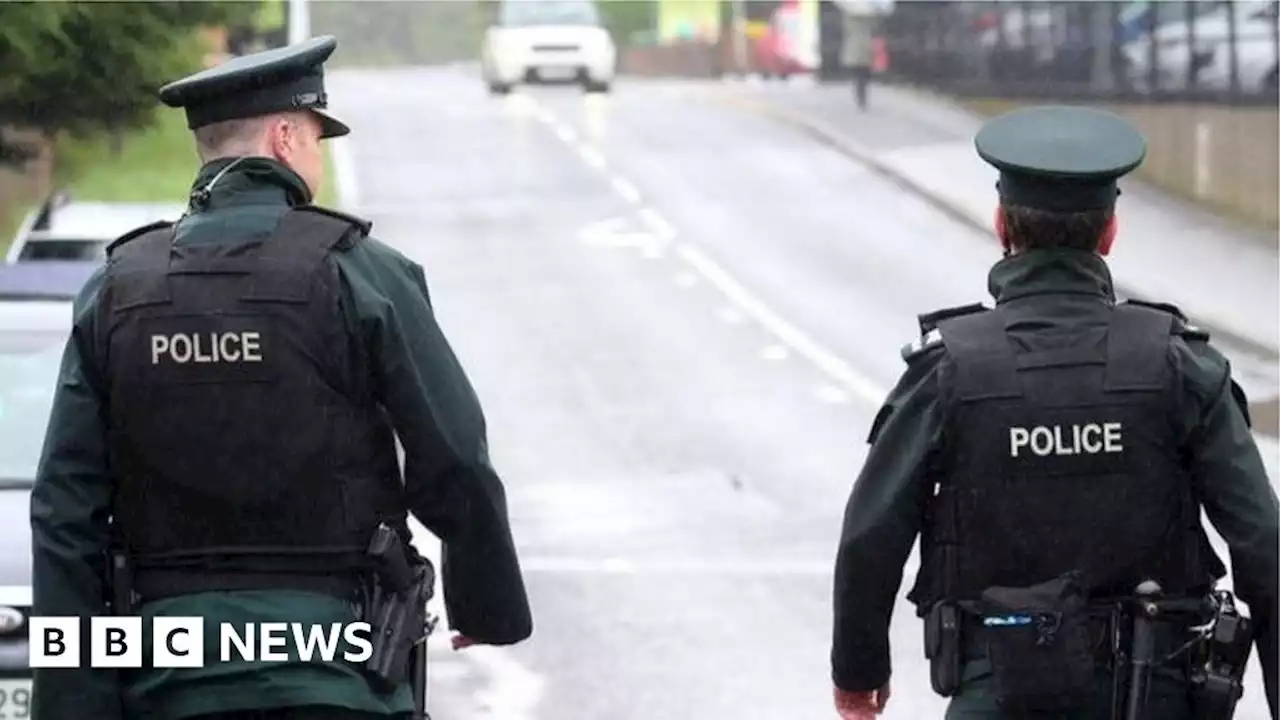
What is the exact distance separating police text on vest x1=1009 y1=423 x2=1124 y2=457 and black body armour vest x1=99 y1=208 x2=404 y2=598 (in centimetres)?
109

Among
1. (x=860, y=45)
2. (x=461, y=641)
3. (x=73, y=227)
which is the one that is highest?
(x=461, y=641)

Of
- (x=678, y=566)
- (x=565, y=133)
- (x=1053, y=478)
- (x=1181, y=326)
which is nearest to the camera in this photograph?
(x=1053, y=478)

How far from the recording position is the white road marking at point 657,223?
26.4 meters

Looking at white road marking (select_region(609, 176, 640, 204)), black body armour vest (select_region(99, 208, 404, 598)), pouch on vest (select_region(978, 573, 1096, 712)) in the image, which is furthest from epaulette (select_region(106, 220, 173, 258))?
white road marking (select_region(609, 176, 640, 204))

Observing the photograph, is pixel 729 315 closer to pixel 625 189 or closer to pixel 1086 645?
pixel 625 189

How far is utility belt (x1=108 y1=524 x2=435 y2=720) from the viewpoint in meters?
4.31

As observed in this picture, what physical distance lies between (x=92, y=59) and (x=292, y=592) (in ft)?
43.2

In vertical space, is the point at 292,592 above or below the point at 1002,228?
below

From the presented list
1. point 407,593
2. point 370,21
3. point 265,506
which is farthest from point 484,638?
point 370,21

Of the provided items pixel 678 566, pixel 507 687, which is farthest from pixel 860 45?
pixel 507 687

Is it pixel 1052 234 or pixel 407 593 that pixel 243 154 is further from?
pixel 1052 234

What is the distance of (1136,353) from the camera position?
4.58 metres

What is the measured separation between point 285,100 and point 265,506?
691 millimetres

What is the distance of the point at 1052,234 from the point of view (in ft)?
15.2
